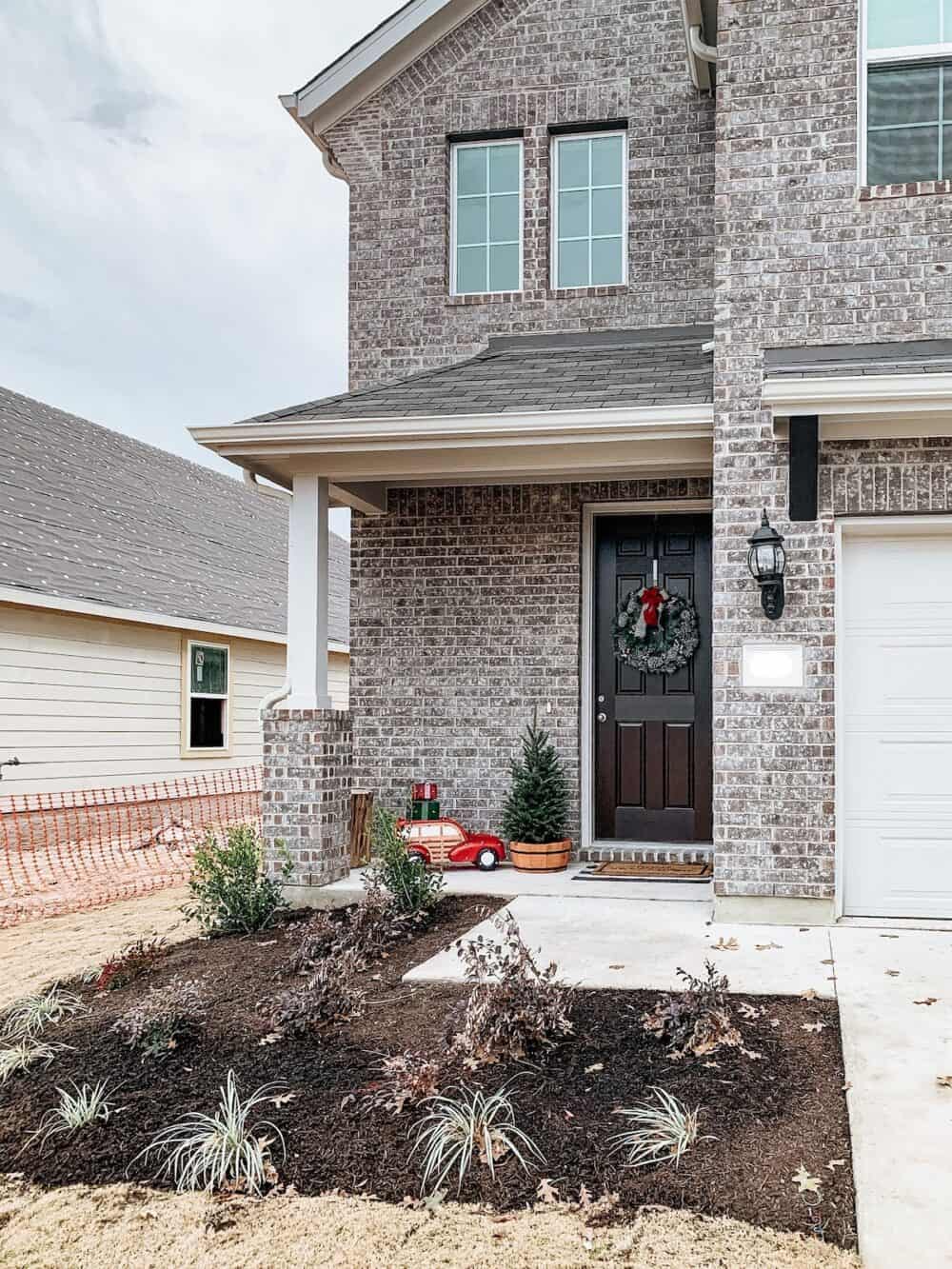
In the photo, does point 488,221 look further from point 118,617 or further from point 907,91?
point 118,617

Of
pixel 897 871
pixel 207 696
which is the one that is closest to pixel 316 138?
pixel 207 696

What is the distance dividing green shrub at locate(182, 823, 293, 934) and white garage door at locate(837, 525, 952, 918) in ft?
10.9

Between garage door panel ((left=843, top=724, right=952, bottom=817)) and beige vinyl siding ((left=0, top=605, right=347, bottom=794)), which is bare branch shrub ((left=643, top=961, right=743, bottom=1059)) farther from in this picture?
beige vinyl siding ((left=0, top=605, right=347, bottom=794))

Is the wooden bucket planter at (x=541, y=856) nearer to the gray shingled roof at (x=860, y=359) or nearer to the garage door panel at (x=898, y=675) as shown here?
the garage door panel at (x=898, y=675)

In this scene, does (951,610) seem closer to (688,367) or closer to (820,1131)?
(688,367)

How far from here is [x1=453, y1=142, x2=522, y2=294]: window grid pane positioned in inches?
368

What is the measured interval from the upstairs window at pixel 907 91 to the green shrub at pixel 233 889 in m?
5.21

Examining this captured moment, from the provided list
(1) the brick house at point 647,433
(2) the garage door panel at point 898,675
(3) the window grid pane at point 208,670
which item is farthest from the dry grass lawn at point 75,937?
(3) the window grid pane at point 208,670

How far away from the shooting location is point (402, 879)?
6.96 meters

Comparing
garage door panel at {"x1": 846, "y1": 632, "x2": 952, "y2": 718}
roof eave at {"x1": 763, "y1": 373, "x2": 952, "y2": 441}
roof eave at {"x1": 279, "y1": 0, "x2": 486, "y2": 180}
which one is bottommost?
garage door panel at {"x1": 846, "y1": 632, "x2": 952, "y2": 718}

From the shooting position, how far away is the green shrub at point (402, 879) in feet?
22.6

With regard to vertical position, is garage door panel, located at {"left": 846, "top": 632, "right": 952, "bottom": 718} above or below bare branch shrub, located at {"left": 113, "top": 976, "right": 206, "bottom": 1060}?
above

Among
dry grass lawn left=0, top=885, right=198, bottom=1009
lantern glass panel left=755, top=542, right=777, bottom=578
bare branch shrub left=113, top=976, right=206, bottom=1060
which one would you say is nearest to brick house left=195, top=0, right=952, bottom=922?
lantern glass panel left=755, top=542, right=777, bottom=578

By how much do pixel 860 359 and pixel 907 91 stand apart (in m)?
1.63
